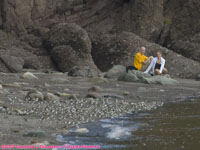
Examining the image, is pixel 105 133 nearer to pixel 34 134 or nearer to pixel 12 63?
pixel 34 134

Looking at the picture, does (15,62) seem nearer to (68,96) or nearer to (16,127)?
(68,96)

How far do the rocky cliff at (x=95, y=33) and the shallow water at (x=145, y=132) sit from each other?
32.2ft

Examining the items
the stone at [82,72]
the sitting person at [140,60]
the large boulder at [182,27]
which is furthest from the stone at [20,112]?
A: the large boulder at [182,27]

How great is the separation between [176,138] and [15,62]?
1172 centimetres

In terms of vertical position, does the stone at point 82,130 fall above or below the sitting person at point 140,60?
below

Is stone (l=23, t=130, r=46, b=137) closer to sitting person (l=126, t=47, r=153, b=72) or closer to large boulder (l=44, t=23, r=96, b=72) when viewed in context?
sitting person (l=126, t=47, r=153, b=72)

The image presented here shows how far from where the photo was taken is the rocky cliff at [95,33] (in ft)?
59.0

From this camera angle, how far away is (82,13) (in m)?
21.9

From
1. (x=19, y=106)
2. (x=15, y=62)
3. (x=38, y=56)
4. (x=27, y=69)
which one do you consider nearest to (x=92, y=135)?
(x=19, y=106)

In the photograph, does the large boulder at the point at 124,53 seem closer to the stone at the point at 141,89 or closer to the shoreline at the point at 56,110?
the stone at the point at 141,89

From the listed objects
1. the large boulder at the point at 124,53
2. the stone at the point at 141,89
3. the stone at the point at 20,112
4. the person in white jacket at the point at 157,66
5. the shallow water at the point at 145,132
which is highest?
the large boulder at the point at 124,53

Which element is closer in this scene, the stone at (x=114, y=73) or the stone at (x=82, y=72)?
the stone at (x=82, y=72)

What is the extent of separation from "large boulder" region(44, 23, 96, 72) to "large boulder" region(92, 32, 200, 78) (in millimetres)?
938

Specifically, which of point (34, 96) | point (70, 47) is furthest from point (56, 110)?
point (70, 47)
